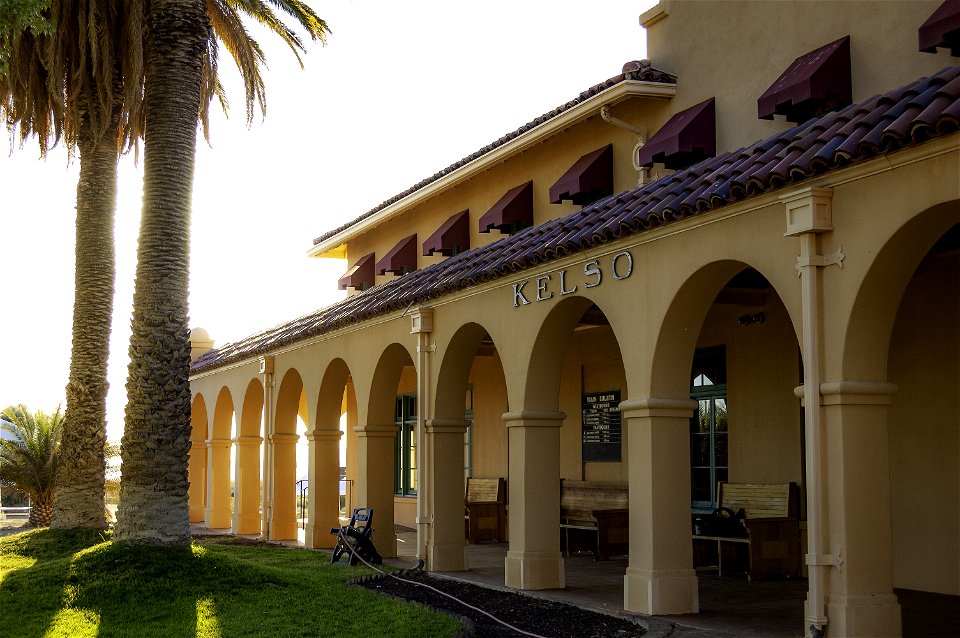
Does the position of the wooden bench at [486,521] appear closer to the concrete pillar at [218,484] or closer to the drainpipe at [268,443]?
the drainpipe at [268,443]

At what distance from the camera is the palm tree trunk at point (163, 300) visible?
14117 millimetres

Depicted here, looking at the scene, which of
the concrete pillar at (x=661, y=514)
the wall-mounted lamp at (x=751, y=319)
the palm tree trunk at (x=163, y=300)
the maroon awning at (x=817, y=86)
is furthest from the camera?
the wall-mounted lamp at (x=751, y=319)

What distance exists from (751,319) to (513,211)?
501 centimetres

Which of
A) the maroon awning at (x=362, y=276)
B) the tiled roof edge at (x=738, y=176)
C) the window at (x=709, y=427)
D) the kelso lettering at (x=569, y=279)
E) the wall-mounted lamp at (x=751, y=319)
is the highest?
the maroon awning at (x=362, y=276)

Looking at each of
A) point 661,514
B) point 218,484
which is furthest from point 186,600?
point 218,484

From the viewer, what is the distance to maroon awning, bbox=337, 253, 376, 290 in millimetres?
25406

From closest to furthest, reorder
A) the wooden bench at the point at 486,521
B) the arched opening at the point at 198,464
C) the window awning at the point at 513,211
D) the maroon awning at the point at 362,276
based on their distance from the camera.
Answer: the window awning at the point at 513,211, the wooden bench at the point at 486,521, the maroon awning at the point at 362,276, the arched opening at the point at 198,464

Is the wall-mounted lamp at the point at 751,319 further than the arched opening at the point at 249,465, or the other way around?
the arched opening at the point at 249,465

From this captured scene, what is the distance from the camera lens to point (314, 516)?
19750 mm

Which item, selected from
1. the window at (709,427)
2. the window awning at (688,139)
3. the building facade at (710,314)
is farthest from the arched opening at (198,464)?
the window awning at (688,139)

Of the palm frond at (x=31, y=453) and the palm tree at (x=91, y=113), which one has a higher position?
the palm tree at (x=91, y=113)

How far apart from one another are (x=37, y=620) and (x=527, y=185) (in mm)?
10426

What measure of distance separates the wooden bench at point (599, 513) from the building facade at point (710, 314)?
1.43 ft

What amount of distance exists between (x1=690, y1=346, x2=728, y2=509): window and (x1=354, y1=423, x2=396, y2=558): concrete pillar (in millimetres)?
4889
